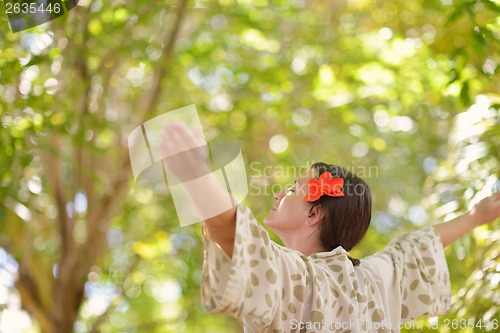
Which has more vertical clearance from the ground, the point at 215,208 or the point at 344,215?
the point at 215,208

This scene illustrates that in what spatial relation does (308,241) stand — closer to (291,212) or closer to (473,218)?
(291,212)

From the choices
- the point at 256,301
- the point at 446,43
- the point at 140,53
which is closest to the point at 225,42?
the point at 140,53

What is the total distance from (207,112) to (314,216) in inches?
121

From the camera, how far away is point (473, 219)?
184cm

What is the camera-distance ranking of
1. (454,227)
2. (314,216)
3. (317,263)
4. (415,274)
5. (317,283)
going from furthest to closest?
(454,227)
(415,274)
(314,216)
(317,263)
(317,283)

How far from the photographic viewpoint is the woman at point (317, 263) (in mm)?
1224

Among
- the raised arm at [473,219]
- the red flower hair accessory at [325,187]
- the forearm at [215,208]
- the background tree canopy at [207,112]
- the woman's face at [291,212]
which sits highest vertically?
the forearm at [215,208]

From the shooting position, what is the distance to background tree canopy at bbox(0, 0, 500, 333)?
12.7 ft

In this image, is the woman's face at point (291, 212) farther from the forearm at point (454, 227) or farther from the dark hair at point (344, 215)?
the forearm at point (454, 227)

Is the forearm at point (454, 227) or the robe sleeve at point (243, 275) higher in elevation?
the robe sleeve at point (243, 275)

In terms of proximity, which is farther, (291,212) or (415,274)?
(415,274)

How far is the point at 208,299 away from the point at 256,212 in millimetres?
3403

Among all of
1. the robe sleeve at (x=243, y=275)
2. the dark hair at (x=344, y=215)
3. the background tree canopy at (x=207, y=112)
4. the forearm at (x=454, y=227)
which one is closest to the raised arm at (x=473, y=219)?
the forearm at (x=454, y=227)

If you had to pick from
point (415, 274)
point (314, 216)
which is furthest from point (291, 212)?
point (415, 274)
